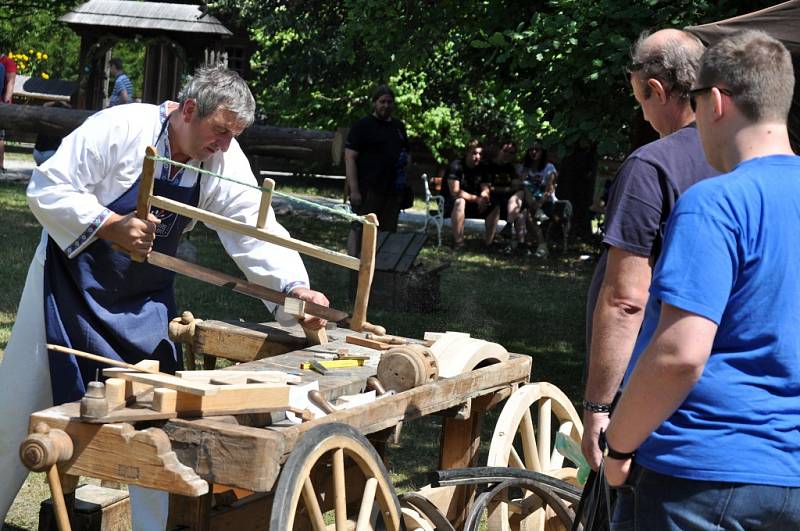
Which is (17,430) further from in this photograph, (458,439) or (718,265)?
(718,265)

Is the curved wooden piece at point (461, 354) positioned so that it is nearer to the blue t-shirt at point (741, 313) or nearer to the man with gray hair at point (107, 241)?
the man with gray hair at point (107, 241)

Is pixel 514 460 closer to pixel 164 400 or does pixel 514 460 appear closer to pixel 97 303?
pixel 97 303

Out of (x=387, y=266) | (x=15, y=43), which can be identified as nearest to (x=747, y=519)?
(x=387, y=266)

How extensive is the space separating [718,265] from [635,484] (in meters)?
0.49

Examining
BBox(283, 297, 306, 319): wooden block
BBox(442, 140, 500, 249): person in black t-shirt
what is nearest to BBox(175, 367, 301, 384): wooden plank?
BBox(283, 297, 306, 319): wooden block

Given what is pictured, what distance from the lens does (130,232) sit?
11.3 feet

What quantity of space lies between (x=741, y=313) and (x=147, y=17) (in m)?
16.8

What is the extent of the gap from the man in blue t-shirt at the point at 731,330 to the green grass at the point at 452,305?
118 inches

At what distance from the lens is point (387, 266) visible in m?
9.26

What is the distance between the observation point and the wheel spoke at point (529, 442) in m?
4.02

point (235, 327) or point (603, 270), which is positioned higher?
point (603, 270)

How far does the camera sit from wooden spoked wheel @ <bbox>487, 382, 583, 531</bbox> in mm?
3809

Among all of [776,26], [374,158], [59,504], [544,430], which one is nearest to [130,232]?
[59,504]

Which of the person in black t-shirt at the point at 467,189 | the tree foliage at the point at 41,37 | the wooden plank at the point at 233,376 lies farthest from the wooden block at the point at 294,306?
the tree foliage at the point at 41,37
